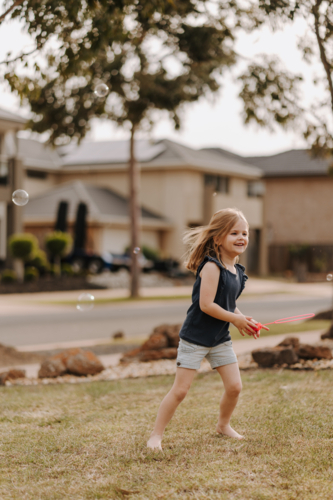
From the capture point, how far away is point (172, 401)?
162 inches

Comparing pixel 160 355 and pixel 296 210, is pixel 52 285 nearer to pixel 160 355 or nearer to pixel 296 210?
pixel 160 355

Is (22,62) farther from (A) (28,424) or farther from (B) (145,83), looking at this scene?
(B) (145,83)

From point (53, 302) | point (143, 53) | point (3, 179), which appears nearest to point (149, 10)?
point (143, 53)

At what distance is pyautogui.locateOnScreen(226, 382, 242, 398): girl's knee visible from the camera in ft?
13.8

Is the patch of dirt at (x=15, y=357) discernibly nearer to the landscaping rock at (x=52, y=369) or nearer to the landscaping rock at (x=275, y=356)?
the landscaping rock at (x=52, y=369)

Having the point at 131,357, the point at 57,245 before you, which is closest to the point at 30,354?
the point at 131,357

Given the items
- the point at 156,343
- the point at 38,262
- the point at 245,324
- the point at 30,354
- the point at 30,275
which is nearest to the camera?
the point at 245,324

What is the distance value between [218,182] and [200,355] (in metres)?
32.2

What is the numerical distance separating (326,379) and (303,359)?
100 cm

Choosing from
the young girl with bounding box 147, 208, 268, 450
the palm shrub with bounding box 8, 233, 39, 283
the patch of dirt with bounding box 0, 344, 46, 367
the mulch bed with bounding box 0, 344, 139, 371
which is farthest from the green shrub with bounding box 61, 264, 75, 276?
the young girl with bounding box 147, 208, 268, 450

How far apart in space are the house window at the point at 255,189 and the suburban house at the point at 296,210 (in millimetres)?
606

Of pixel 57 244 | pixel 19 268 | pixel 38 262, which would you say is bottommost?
pixel 19 268

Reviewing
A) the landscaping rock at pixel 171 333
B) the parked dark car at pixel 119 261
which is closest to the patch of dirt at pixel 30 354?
the landscaping rock at pixel 171 333

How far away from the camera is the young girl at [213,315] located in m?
4.09
